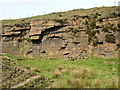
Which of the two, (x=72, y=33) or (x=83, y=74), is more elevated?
(x=72, y=33)

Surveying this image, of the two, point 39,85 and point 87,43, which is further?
point 87,43

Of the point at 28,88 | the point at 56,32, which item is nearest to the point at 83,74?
the point at 28,88

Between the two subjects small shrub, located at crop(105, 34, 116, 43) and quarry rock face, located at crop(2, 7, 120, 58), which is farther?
quarry rock face, located at crop(2, 7, 120, 58)

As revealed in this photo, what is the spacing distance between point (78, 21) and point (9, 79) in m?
18.5

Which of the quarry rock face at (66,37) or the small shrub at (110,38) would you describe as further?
the quarry rock face at (66,37)

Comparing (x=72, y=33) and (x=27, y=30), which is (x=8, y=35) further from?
(x=72, y=33)

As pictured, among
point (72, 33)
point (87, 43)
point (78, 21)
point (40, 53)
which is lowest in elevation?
point (40, 53)

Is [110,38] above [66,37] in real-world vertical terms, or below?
below

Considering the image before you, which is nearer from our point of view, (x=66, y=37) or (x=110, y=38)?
(x=110, y=38)

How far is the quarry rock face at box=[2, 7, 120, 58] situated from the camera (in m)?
24.2

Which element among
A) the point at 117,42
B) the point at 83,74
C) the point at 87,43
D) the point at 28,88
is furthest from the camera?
the point at 87,43

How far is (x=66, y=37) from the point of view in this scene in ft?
91.2

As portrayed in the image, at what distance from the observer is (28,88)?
9945 mm

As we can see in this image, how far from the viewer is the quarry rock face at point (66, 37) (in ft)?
79.3
